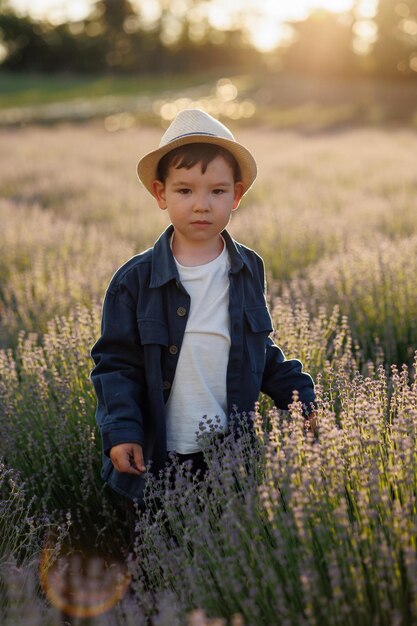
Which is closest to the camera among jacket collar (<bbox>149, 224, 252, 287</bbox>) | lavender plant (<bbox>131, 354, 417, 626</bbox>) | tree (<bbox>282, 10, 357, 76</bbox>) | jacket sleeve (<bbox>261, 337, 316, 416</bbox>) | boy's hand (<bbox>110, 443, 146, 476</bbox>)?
lavender plant (<bbox>131, 354, 417, 626</bbox>)

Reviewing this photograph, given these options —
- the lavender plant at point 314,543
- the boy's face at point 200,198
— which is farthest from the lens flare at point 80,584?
the boy's face at point 200,198

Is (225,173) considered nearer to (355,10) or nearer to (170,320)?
(170,320)

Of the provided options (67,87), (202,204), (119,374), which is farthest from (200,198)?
(67,87)

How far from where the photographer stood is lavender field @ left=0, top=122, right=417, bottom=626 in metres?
1.80

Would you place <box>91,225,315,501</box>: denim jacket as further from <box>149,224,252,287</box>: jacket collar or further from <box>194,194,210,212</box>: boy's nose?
<box>194,194,210,212</box>: boy's nose

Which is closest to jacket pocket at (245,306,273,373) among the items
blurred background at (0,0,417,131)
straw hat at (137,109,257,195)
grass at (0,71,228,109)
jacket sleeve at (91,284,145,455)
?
jacket sleeve at (91,284,145,455)

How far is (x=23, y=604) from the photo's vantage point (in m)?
1.93

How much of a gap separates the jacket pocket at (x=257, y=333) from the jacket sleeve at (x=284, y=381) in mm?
106

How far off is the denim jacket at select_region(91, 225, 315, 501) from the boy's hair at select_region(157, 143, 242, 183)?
242mm

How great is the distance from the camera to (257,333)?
8.96ft

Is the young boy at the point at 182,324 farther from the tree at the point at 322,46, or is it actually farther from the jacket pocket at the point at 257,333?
the tree at the point at 322,46

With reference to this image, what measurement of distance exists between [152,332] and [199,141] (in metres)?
0.65

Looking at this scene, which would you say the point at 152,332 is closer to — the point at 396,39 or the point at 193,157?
the point at 193,157

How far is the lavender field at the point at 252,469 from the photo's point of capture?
5.91 feet
